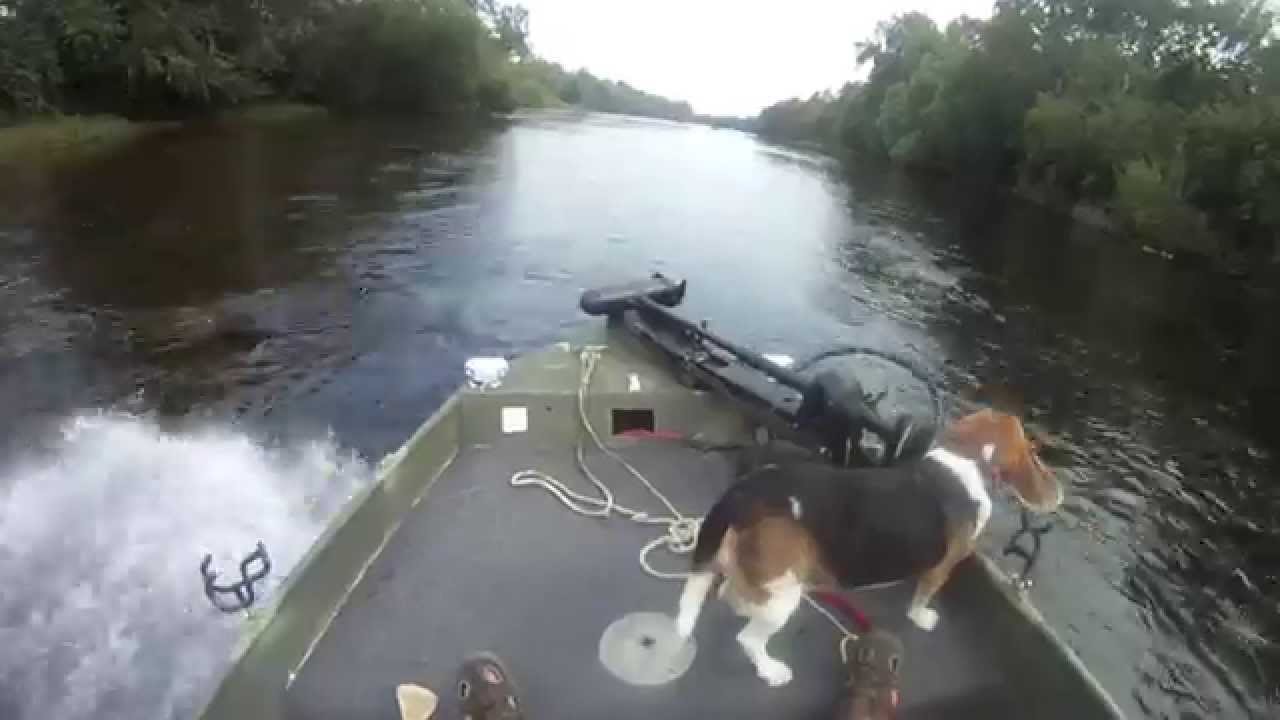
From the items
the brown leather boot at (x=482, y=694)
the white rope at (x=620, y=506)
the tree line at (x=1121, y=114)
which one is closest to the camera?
the brown leather boot at (x=482, y=694)

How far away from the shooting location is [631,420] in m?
5.31

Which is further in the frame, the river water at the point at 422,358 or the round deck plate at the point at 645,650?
the river water at the point at 422,358

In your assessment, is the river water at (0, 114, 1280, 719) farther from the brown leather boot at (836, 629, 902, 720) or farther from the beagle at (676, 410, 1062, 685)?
the brown leather boot at (836, 629, 902, 720)

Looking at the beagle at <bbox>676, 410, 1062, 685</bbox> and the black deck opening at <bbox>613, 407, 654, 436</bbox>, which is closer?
the beagle at <bbox>676, 410, 1062, 685</bbox>

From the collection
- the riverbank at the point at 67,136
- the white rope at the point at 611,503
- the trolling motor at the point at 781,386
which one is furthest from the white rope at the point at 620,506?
the riverbank at the point at 67,136

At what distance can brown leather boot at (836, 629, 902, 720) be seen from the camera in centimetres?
293

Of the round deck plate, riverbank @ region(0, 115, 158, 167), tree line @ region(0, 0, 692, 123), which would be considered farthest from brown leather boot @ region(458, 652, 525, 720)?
tree line @ region(0, 0, 692, 123)

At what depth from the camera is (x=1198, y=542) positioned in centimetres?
732

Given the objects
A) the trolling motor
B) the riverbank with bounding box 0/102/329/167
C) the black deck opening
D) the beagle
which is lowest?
the riverbank with bounding box 0/102/329/167

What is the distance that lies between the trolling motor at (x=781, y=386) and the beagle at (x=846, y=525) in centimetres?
41

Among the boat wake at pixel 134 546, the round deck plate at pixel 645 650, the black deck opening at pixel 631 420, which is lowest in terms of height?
the boat wake at pixel 134 546

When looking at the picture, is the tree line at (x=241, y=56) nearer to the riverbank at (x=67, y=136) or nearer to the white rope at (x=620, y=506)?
the riverbank at (x=67, y=136)

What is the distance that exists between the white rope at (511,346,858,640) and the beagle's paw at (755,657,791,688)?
0.30 m

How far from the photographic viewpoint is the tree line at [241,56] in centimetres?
2781
